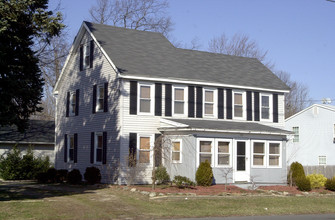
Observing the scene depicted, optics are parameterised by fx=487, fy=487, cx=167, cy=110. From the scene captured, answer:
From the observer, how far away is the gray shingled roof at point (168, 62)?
29.7 metres

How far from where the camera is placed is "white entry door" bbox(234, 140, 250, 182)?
2862cm

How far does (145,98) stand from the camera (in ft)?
95.0

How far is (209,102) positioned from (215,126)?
11.7 feet

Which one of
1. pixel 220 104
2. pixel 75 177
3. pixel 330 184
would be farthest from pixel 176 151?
pixel 330 184

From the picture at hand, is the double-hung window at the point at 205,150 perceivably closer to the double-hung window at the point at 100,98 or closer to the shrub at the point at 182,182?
the shrub at the point at 182,182

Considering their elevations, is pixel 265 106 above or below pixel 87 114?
above

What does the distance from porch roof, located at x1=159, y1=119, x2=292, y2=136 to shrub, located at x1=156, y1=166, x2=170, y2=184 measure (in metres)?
2.32

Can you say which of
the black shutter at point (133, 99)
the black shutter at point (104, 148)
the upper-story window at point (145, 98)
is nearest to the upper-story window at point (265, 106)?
the upper-story window at point (145, 98)

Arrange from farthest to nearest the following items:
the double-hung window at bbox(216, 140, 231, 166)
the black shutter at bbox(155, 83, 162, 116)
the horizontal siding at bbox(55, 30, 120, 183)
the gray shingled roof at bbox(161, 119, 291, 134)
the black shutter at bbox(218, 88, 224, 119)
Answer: the black shutter at bbox(218, 88, 224, 119) < the black shutter at bbox(155, 83, 162, 116) < the horizontal siding at bbox(55, 30, 120, 183) < the double-hung window at bbox(216, 140, 231, 166) < the gray shingled roof at bbox(161, 119, 291, 134)

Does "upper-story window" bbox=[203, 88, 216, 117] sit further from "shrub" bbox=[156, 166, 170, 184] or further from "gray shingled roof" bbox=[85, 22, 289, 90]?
"shrub" bbox=[156, 166, 170, 184]

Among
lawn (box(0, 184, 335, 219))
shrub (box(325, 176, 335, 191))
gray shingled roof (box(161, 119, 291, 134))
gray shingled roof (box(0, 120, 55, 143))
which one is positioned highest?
gray shingled roof (box(161, 119, 291, 134))

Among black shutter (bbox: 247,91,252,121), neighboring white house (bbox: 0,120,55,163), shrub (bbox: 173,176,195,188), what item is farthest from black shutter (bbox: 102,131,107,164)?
black shutter (bbox: 247,91,252,121)

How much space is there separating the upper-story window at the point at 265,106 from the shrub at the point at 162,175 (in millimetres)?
8964

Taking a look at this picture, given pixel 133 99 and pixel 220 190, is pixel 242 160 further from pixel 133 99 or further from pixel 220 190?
pixel 133 99
